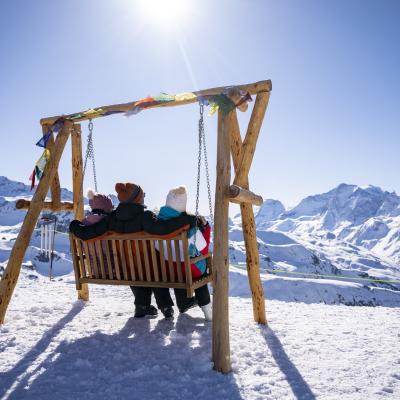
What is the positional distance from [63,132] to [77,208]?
5.01 ft

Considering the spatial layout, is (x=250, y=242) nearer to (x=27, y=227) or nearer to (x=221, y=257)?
(x=221, y=257)

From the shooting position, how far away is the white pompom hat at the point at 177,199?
211 inches

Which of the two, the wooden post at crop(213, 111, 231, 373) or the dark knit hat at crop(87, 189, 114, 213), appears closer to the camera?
the wooden post at crop(213, 111, 231, 373)

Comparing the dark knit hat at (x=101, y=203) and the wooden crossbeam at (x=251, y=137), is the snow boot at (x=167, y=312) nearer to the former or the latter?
the dark knit hat at (x=101, y=203)

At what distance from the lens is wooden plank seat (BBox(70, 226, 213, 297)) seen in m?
5.21

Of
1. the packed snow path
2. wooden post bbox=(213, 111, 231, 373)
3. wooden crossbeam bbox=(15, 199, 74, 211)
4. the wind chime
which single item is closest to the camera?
the packed snow path

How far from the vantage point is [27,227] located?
235 inches

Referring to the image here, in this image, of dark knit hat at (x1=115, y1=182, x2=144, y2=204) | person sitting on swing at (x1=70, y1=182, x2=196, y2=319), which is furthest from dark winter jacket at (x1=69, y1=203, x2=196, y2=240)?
dark knit hat at (x1=115, y1=182, x2=144, y2=204)

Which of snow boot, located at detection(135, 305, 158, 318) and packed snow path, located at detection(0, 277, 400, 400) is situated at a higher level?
snow boot, located at detection(135, 305, 158, 318)

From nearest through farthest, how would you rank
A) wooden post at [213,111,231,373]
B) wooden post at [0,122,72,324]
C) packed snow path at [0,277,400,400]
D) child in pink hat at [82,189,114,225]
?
packed snow path at [0,277,400,400] → wooden post at [213,111,231,373] → wooden post at [0,122,72,324] → child in pink hat at [82,189,114,225]

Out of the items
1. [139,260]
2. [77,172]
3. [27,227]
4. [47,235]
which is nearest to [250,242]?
[139,260]

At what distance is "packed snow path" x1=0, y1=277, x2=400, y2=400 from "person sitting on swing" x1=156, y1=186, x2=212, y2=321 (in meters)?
0.34

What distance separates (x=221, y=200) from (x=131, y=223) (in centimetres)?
142

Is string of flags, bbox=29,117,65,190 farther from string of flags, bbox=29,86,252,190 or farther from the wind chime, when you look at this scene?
the wind chime
